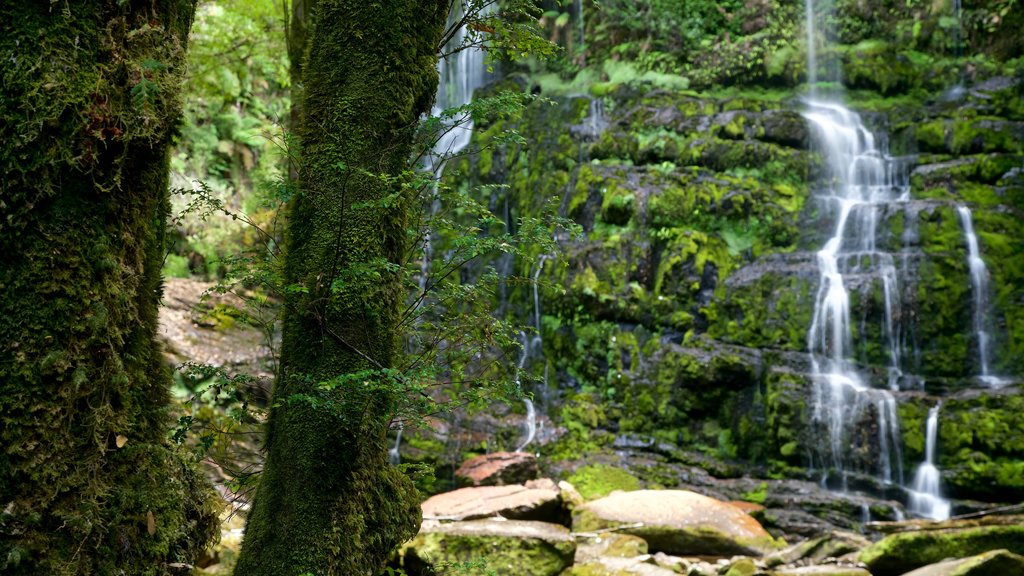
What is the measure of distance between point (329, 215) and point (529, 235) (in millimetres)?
964

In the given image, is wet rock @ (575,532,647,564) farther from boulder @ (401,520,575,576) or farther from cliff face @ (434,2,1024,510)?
cliff face @ (434,2,1024,510)

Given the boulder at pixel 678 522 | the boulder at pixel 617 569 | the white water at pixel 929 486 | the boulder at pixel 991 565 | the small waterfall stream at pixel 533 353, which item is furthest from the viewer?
the small waterfall stream at pixel 533 353

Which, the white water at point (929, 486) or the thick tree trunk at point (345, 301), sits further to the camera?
the white water at point (929, 486)

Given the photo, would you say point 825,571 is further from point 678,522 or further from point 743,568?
point 678,522

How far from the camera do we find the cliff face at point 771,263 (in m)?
10.2

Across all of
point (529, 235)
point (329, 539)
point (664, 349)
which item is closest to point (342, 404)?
point (329, 539)

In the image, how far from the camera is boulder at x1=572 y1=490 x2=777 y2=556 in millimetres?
7535

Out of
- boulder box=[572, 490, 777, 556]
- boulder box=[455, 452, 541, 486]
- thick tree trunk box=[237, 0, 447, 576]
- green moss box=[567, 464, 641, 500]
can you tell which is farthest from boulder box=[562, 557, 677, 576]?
green moss box=[567, 464, 641, 500]

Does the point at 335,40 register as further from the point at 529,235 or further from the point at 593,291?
the point at 593,291

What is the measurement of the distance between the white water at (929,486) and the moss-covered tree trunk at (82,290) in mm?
9505

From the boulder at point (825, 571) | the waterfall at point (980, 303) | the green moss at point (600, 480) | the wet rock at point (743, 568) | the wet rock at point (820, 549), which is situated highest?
the waterfall at point (980, 303)

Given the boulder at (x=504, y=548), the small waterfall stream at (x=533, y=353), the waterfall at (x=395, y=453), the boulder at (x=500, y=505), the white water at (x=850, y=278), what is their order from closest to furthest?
the boulder at (x=504, y=548)
the boulder at (x=500, y=505)
the white water at (x=850, y=278)
the waterfall at (x=395, y=453)
the small waterfall stream at (x=533, y=353)

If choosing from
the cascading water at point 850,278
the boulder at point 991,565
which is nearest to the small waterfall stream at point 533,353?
the cascading water at point 850,278

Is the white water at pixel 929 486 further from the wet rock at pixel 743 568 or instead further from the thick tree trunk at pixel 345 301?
the thick tree trunk at pixel 345 301
